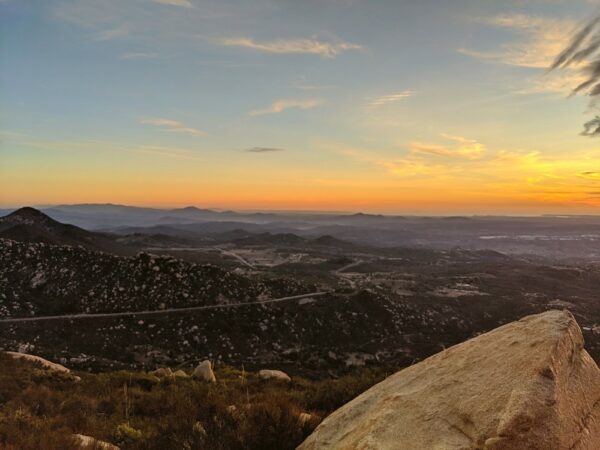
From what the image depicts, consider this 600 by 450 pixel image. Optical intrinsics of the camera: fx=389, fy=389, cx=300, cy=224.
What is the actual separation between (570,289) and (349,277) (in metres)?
51.4

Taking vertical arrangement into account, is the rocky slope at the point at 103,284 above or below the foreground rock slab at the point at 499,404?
below

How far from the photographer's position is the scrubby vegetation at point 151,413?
7848 millimetres

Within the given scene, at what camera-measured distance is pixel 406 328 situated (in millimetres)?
50594

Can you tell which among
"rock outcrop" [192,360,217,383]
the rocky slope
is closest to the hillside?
the rocky slope

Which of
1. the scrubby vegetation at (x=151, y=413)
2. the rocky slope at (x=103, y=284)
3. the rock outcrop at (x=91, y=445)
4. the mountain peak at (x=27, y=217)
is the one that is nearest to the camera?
the scrubby vegetation at (x=151, y=413)

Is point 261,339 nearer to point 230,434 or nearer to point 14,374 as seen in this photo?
point 14,374

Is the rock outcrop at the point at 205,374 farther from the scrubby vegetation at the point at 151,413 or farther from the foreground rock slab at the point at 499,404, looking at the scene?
the foreground rock slab at the point at 499,404

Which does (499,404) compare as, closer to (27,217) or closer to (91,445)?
(91,445)

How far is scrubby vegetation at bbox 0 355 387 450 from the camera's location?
7.85 meters

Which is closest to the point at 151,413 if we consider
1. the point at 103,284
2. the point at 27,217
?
the point at 103,284

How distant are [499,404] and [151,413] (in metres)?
11.2

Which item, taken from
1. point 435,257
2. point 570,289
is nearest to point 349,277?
point 570,289

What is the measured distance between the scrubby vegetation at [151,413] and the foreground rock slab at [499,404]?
1285 millimetres

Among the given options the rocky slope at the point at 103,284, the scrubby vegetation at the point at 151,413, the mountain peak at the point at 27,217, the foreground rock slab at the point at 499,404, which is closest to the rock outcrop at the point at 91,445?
the scrubby vegetation at the point at 151,413
